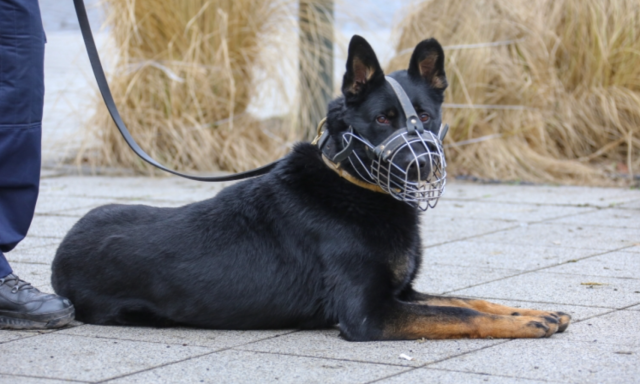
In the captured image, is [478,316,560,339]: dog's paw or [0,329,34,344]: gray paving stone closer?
[478,316,560,339]: dog's paw

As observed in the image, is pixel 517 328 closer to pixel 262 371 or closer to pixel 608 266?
pixel 262 371

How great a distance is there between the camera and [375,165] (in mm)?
3168

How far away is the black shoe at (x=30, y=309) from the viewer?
3184 mm

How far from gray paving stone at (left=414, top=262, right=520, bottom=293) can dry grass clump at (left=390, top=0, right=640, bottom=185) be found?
3.46m

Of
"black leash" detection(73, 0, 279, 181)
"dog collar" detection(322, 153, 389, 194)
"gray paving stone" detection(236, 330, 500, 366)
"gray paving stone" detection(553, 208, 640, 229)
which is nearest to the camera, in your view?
"gray paving stone" detection(236, 330, 500, 366)

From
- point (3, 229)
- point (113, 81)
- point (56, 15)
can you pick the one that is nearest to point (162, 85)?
point (113, 81)

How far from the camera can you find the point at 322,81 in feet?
26.3

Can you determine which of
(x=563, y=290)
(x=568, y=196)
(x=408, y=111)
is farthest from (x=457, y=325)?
(x=568, y=196)

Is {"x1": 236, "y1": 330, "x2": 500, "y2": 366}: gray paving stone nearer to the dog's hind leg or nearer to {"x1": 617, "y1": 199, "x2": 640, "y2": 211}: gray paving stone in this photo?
the dog's hind leg

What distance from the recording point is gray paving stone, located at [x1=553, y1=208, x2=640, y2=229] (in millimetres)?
5367

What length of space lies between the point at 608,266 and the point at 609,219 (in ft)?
4.74

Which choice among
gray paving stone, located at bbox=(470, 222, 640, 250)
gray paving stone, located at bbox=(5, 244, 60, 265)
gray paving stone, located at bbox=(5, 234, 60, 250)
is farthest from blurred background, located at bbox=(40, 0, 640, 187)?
gray paving stone, located at bbox=(5, 244, 60, 265)

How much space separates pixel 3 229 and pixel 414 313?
5.57 ft

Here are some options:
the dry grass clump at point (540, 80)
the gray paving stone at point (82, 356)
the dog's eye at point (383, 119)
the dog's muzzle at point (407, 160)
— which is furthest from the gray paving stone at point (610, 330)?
the dry grass clump at point (540, 80)
